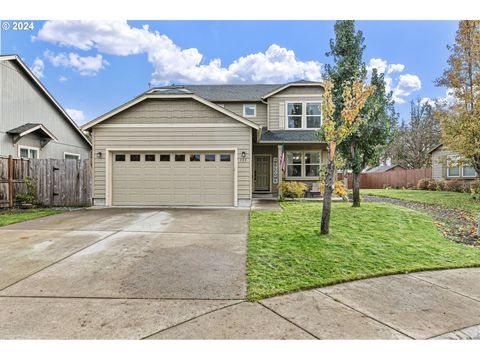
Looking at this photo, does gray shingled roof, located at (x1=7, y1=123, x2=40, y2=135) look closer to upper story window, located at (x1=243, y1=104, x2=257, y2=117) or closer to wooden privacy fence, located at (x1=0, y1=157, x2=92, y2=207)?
wooden privacy fence, located at (x1=0, y1=157, x2=92, y2=207)

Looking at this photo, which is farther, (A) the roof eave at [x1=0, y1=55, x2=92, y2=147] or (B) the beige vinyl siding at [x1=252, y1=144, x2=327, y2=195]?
(B) the beige vinyl siding at [x1=252, y1=144, x2=327, y2=195]

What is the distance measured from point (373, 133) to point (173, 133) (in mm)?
7280

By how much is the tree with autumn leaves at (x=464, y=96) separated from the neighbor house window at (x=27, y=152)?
19.4 meters

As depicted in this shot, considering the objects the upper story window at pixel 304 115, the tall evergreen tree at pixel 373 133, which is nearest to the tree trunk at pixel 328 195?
the tall evergreen tree at pixel 373 133

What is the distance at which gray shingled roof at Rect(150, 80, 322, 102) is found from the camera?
16.1m

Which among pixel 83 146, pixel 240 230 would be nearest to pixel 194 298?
pixel 240 230

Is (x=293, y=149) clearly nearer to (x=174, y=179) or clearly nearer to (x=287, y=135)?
(x=287, y=135)

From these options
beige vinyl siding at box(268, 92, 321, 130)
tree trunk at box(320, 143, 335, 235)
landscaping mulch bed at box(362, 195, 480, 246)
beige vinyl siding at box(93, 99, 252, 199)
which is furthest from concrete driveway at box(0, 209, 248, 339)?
beige vinyl siding at box(268, 92, 321, 130)

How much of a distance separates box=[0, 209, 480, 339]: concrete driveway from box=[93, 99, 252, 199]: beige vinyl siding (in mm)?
5671

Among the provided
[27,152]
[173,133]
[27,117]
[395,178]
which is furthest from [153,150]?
[395,178]

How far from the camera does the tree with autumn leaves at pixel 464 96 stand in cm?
1246

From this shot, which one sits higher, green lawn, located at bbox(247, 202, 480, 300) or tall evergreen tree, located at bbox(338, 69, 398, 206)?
tall evergreen tree, located at bbox(338, 69, 398, 206)
